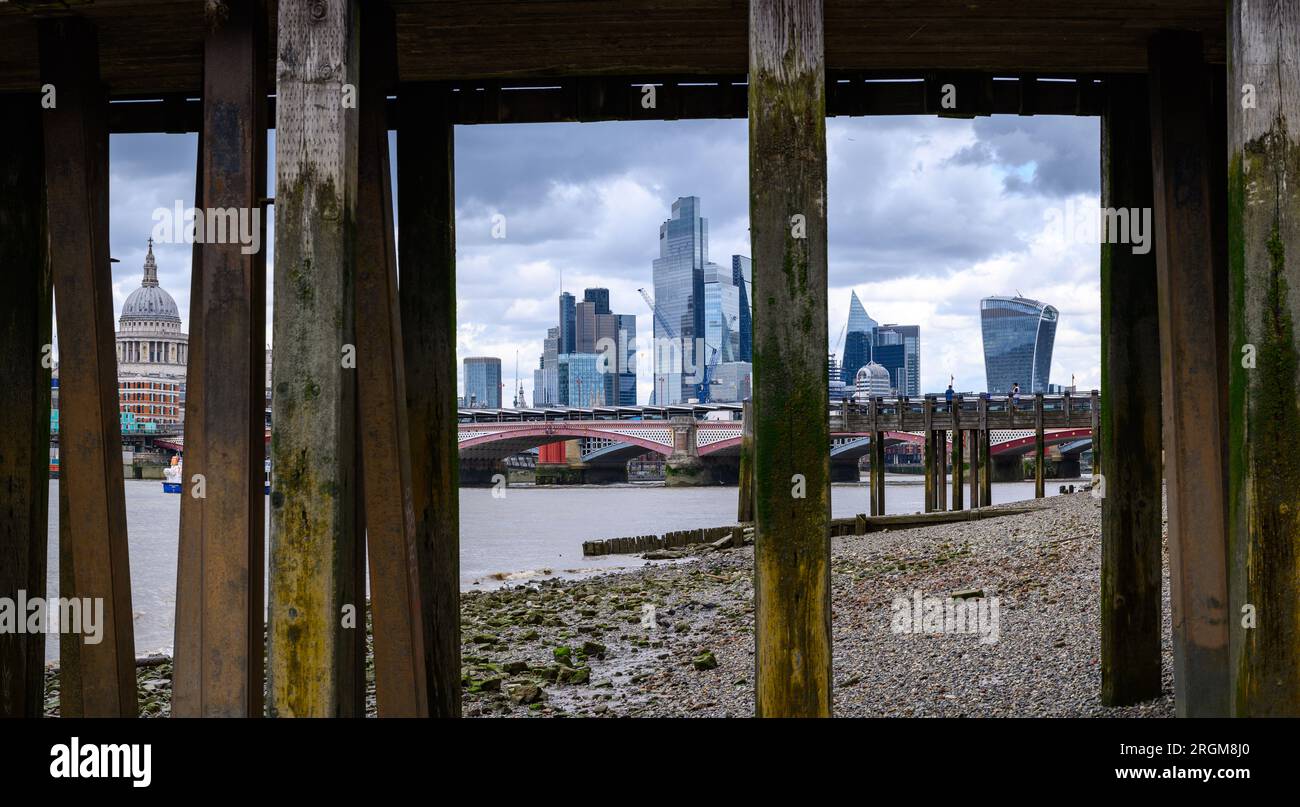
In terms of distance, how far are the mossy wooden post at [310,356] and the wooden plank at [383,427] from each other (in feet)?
2.35

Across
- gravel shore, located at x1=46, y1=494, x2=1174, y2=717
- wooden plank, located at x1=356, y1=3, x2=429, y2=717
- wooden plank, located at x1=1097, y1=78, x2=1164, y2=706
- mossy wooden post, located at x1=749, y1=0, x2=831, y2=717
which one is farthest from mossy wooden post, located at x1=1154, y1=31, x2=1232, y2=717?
wooden plank, located at x1=356, y1=3, x2=429, y2=717

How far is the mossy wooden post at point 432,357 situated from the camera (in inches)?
285

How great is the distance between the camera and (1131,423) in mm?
7668

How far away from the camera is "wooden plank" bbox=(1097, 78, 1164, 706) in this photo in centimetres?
765

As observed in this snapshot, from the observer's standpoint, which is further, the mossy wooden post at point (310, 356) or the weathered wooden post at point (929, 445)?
the weathered wooden post at point (929, 445)

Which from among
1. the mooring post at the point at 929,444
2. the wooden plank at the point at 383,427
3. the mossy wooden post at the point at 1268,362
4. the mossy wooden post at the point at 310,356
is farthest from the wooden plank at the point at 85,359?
the mooring post at the point at 929,444

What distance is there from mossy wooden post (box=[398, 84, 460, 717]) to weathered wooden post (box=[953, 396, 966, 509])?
3459cm

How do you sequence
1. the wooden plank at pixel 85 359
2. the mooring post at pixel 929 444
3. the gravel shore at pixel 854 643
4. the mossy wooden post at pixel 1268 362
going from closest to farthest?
1. the mossy wooden post at pixel 1268 362
2. the wooden plank at pixel 85 359
3. the gravel shore at pixel 854 643
4. the mooring post at pixel 929 444

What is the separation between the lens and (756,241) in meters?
4.82

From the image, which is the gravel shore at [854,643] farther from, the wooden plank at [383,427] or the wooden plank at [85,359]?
the wooden plank at [85,359]

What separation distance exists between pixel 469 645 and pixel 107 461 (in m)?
10.0

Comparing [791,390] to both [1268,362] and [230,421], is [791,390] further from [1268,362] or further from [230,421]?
[230,421]

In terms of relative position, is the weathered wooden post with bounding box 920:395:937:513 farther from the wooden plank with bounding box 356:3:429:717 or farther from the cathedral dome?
the cathedral dome

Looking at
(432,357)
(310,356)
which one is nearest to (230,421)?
(310,356)
